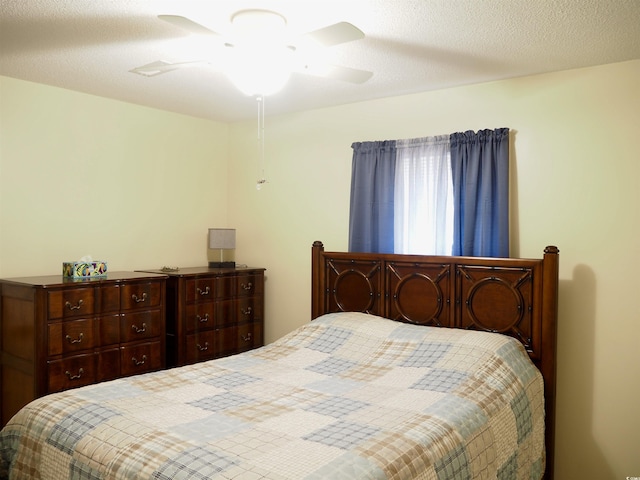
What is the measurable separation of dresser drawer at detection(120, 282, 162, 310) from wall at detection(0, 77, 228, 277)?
571 millimetres

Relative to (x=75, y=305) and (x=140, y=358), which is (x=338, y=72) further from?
(x=140, y=358)

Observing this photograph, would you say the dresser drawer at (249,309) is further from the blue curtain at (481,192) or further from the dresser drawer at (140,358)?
the blue curtain at (481,192)

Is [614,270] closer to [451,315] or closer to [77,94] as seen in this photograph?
[451,315]

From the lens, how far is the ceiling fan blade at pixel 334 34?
1961mm

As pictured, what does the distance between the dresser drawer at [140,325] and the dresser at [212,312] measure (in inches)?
8.3

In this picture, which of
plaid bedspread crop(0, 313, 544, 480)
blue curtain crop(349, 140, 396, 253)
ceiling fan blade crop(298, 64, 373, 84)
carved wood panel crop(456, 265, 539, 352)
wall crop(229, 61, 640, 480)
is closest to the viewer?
plaid bedspread crop(0, 313, 544, 480)

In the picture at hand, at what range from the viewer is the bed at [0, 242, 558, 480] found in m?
1.88

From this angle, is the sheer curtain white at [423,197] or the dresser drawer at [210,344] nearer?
the sheer curtain white at [423,197]

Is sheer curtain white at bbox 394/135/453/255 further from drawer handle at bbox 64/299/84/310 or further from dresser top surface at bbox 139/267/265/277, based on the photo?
drawer handle at bbox 64/299/84/310

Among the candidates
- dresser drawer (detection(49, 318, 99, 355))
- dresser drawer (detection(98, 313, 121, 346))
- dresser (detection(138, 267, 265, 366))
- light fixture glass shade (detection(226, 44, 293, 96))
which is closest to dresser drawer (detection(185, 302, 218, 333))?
dresser (detection(138, 267, 265, 366))

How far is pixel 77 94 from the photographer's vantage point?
12.7 ft

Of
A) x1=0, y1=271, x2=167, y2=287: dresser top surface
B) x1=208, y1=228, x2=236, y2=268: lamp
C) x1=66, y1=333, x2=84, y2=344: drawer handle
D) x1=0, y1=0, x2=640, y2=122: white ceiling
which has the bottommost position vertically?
x1=66, y1=333, x2=84, y2=344: drawer handle

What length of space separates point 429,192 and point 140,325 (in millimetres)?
2280

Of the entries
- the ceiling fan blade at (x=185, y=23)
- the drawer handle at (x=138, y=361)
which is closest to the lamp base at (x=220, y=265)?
the drawer handle at (x=138, y=361)
